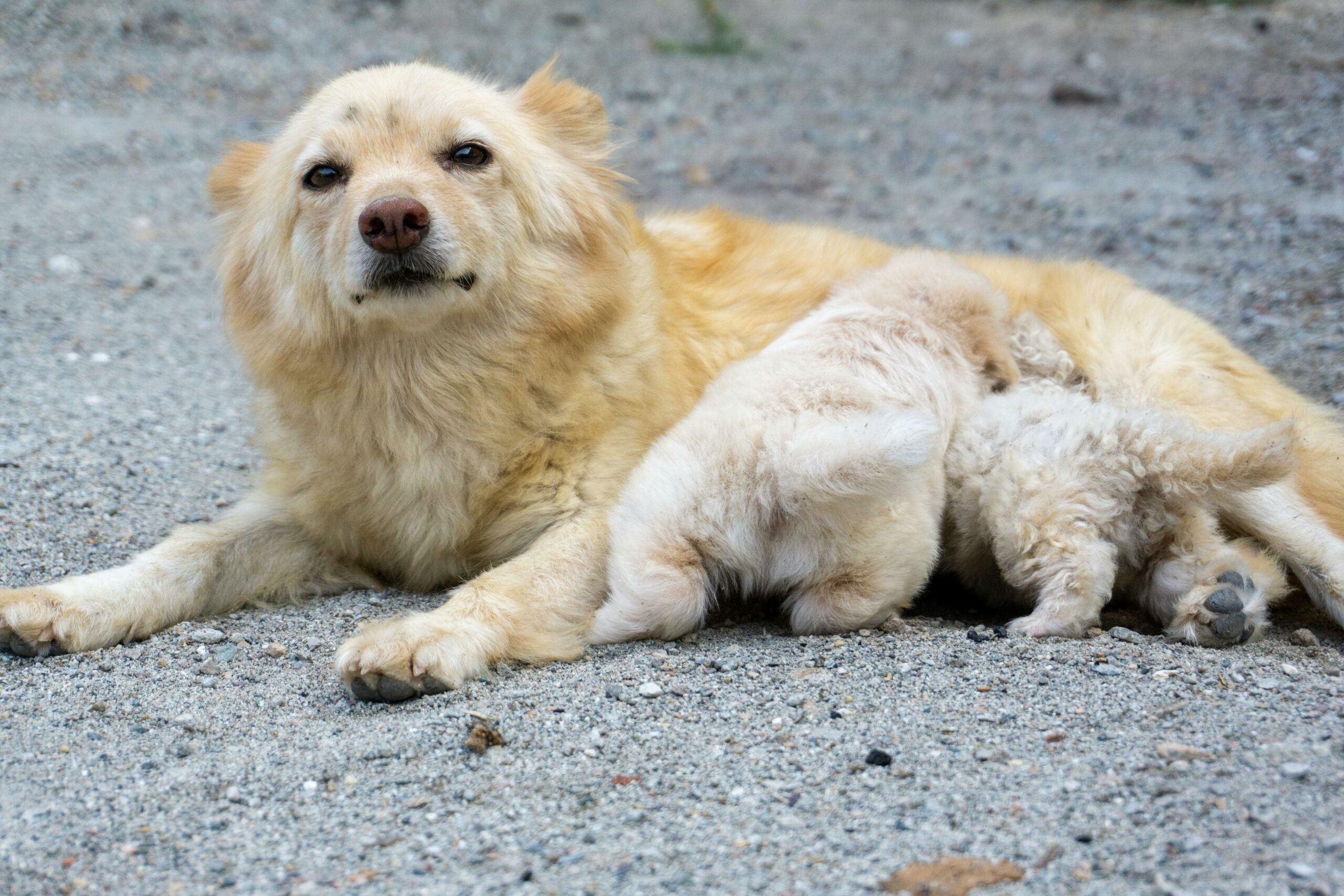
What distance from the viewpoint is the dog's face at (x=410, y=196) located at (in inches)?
146

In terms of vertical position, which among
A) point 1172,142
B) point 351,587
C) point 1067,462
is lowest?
point 351,587

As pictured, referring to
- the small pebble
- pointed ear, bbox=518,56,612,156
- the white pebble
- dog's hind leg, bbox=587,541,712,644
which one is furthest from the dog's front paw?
the white pebble

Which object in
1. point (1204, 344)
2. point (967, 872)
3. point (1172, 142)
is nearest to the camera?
point (967, 872)

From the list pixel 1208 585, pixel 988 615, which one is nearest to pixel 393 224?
pixel 988 615

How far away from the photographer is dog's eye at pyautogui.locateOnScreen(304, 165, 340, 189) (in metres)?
3.99

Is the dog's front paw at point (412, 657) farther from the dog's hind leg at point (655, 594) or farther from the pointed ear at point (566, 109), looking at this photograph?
the pointed ear at point (566, 109)

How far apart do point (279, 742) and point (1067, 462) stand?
2392 millimetres

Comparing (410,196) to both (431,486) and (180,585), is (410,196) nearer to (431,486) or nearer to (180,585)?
(431,486)

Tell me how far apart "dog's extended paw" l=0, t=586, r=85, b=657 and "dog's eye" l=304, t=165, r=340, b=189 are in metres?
1.52

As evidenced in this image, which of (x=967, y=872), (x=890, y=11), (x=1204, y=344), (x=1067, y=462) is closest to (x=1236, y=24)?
(x=890, y=11)

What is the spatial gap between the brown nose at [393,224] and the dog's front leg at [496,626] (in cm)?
104

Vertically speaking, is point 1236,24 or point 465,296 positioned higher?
Result: point 1236,24

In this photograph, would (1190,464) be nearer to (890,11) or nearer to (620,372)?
(620,372)

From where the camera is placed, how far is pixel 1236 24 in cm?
1184
